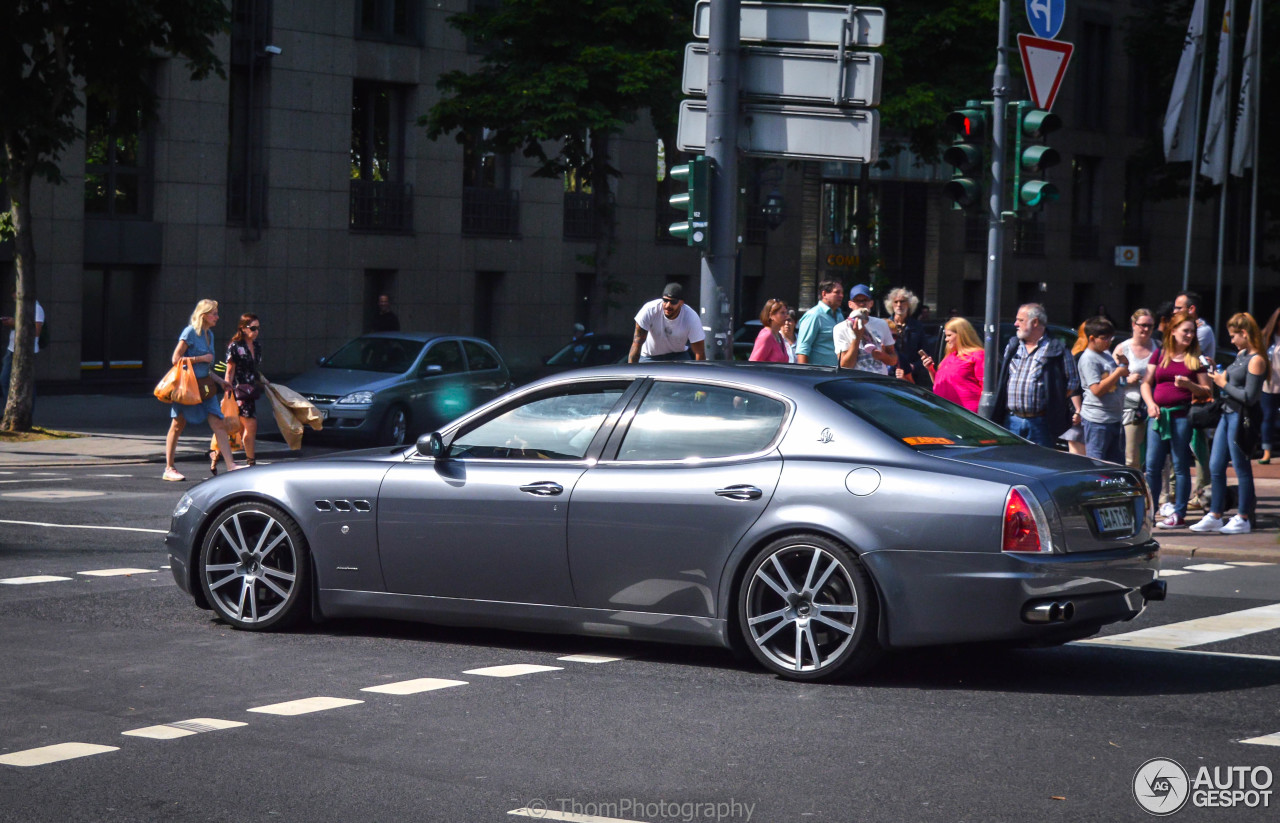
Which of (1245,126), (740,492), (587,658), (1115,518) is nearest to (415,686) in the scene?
(587,658)

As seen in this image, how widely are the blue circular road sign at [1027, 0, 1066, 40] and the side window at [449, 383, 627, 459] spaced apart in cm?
865

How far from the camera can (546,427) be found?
8.26 m

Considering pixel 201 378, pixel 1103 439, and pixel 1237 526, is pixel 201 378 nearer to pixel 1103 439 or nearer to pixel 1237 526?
pixel 1103 439

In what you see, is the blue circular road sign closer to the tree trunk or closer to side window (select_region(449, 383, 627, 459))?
side window (select_region(449, 383, 627, 459))

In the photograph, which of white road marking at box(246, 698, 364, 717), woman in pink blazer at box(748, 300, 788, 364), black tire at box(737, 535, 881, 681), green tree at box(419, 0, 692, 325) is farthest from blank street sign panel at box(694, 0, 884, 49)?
green tree at box(419, 0, 692, 325)

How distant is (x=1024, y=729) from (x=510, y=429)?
2.87m

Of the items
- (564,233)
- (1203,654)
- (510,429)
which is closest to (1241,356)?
(1203,654)

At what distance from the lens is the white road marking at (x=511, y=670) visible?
770 cm

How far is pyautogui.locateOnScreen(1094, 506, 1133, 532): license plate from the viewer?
7.48m

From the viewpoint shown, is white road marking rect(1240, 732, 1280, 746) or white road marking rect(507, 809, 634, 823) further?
white road marking rect(1240, 732, 1280, 746)

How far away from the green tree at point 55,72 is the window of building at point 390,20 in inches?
529

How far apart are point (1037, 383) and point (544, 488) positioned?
5778 mm

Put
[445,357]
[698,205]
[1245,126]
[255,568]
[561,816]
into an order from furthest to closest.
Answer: [1245,126], [445,357], [698,205], [255,568], [561,816]

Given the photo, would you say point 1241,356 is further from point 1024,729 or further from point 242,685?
point 242,685
